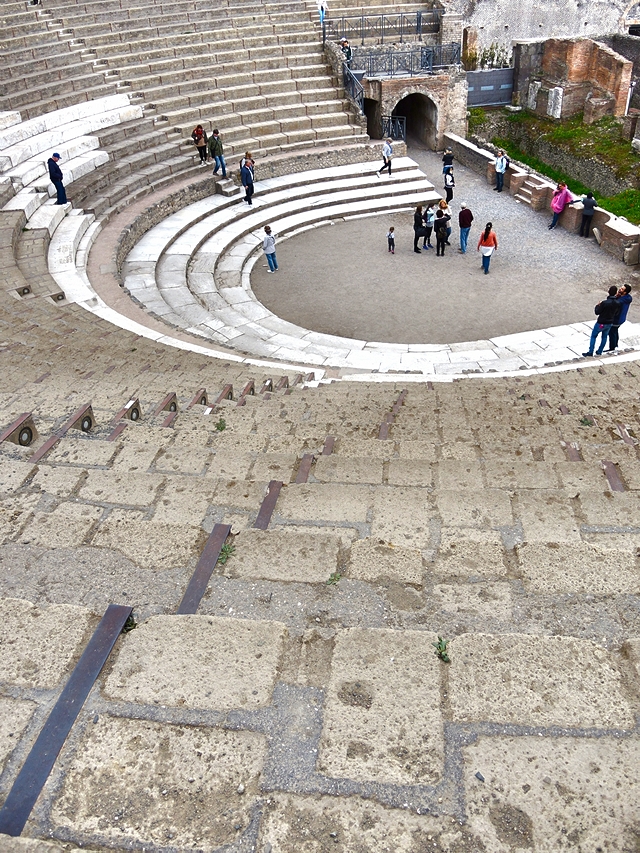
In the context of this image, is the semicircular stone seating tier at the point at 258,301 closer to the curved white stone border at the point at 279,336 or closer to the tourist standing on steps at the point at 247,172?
the curved white stone border at the point at 279,336

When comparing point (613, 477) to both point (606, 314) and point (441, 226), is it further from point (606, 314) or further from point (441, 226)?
point (441, 226)

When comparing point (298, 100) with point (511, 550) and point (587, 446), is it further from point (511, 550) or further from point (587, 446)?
point (511, 550)

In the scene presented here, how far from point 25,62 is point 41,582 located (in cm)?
1748

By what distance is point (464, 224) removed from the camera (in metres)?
14.3

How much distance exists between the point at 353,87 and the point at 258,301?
9.71 meters

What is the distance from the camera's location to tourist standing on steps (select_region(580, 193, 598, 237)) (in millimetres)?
15062

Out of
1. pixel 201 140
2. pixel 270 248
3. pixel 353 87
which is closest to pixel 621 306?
pixel 270 248

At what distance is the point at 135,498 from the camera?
4098mm

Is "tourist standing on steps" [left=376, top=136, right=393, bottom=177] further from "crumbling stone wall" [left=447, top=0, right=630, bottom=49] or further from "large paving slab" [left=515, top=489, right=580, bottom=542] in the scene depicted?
"large paving slab" [left=515, top=489, right=580, bottom=542]

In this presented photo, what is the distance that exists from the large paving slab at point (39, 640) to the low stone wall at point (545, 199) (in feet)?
47.1

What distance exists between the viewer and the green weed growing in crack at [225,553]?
347 centimetres

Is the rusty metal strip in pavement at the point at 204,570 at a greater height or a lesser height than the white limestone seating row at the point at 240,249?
greater

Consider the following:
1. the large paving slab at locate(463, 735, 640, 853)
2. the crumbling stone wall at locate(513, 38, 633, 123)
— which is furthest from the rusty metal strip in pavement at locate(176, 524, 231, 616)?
the crumbling stone wall at locate(513, 38, 633, 123)

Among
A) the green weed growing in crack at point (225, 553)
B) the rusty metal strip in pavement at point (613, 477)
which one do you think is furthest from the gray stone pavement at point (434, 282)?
the green weed growing in crack at point (225, 553)
